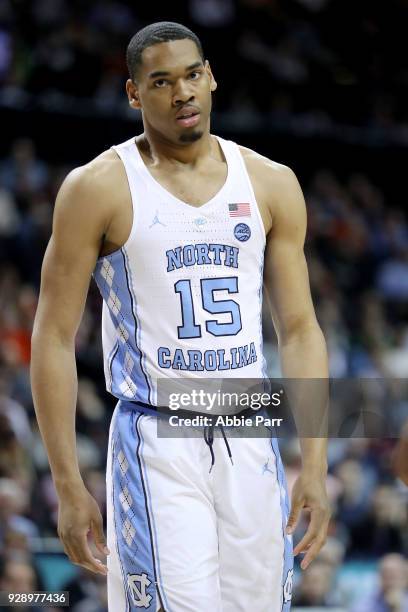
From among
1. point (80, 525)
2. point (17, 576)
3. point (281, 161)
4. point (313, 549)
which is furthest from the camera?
point (281, 161)

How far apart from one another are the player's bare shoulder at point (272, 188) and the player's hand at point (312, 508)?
0.88 m

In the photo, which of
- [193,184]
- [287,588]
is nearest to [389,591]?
[287,588]

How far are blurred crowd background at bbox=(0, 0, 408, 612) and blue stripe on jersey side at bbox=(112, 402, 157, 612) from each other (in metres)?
2.59

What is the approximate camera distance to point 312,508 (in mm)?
3945

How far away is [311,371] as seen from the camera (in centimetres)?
410

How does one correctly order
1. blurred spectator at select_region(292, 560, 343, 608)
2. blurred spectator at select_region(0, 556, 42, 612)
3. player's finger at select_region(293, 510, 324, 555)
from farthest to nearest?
blurred spectator at select_region(292, 560, 343, 608), blurred spectator at select_region(0, 556, 42, 612), player's finger at select_region(293, 510, 324, 555)

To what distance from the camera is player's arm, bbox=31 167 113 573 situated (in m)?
3.87

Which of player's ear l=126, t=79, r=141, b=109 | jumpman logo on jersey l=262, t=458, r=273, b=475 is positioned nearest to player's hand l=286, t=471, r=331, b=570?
jumpman logo on jersey l=262, t=458, r=273, b=475

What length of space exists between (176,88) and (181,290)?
2.20 feet

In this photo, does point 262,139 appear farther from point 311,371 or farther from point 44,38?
point 311,371

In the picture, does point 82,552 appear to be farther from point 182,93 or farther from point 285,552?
point 182,93

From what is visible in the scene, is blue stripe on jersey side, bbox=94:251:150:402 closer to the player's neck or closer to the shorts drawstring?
the shorts drawstring

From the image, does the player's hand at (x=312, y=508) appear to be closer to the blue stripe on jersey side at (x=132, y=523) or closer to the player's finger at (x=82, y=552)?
the blue stripe on jersey side at (x=132, y=523)

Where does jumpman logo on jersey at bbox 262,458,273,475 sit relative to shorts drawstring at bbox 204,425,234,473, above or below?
below
